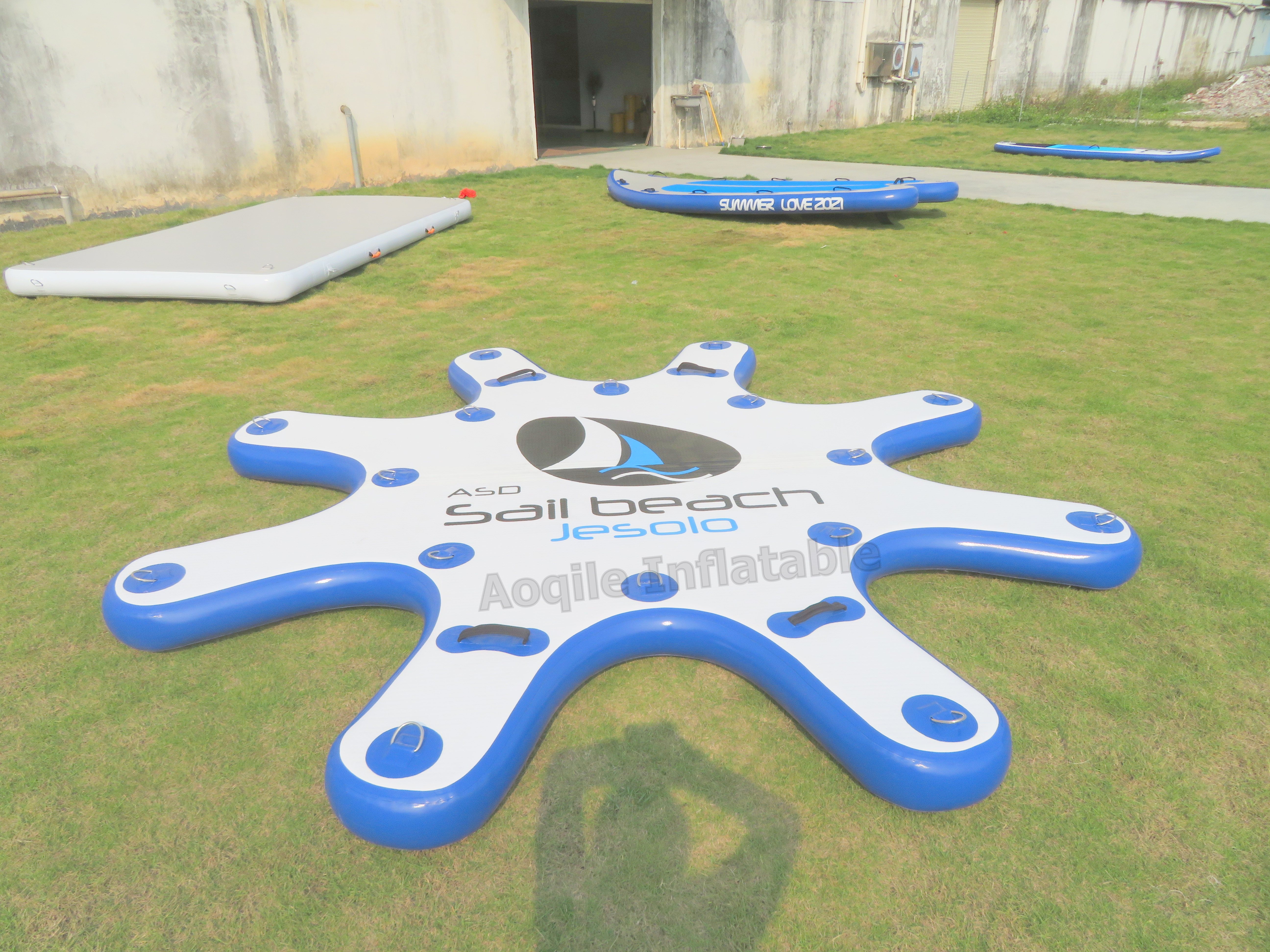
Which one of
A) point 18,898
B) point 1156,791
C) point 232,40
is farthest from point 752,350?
point 232,40

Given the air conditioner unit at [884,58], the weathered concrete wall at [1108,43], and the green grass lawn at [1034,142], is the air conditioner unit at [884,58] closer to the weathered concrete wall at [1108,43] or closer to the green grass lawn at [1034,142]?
the green grass lawn at [1034,142]

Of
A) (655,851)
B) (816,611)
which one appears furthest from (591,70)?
(655,851)

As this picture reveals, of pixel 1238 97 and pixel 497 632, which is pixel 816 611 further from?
pixel 1238 97

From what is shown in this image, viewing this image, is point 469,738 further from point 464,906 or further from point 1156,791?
point 1156,791

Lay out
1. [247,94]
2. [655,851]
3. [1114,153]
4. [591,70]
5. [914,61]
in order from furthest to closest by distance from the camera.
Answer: [591,70], [914,61], [1114,153], [247,94], [655,851]

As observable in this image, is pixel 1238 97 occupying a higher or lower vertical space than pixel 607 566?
higher

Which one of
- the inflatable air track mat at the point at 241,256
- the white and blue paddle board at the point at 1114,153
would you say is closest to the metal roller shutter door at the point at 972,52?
the white and blue paddle board at the point at 1114,153

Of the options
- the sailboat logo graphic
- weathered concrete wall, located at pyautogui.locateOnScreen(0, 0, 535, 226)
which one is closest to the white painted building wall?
weathered concrete wall, located at pyautogui.locateOnScreen(0, 0, 535, 226)
